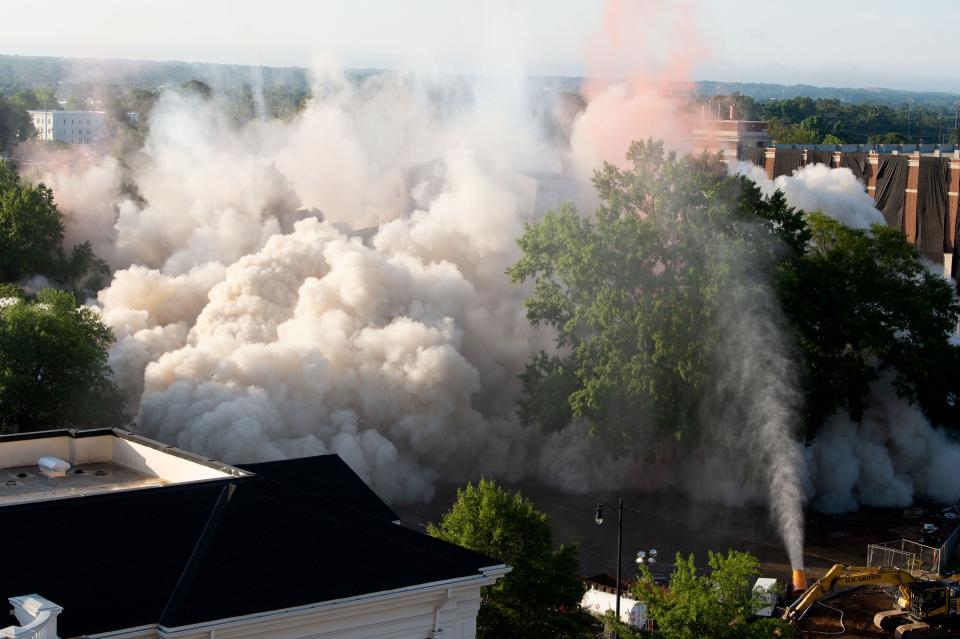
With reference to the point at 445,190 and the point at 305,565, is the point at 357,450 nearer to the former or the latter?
the point at 445,190

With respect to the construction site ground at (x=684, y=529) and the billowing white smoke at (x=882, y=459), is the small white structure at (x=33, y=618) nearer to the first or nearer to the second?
the construction site ground at (x=684, y=529)

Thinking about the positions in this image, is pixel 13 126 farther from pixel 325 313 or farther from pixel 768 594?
pixel 768 594

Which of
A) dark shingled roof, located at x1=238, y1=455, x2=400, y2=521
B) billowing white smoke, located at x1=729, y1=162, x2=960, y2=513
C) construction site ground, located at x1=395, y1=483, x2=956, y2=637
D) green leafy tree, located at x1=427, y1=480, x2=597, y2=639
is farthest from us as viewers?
billowing white smoke, located at x1=729, y1=162, x2=960, y2=513

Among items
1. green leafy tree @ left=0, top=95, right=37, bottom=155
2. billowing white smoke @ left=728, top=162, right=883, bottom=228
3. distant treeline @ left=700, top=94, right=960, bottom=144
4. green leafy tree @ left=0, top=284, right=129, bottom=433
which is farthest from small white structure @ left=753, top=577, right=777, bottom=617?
distant treeline @ left=700, top=94, right=960, bottom=144

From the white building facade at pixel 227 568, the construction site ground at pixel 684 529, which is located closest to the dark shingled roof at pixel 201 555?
the white building facade at pixel 227 568

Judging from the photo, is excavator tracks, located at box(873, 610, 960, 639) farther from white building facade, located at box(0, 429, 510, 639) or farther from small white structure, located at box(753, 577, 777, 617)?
white building facade, located at box(0, 429, 510, 639)

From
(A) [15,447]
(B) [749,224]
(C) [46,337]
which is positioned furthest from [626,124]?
(A) [15,447]
